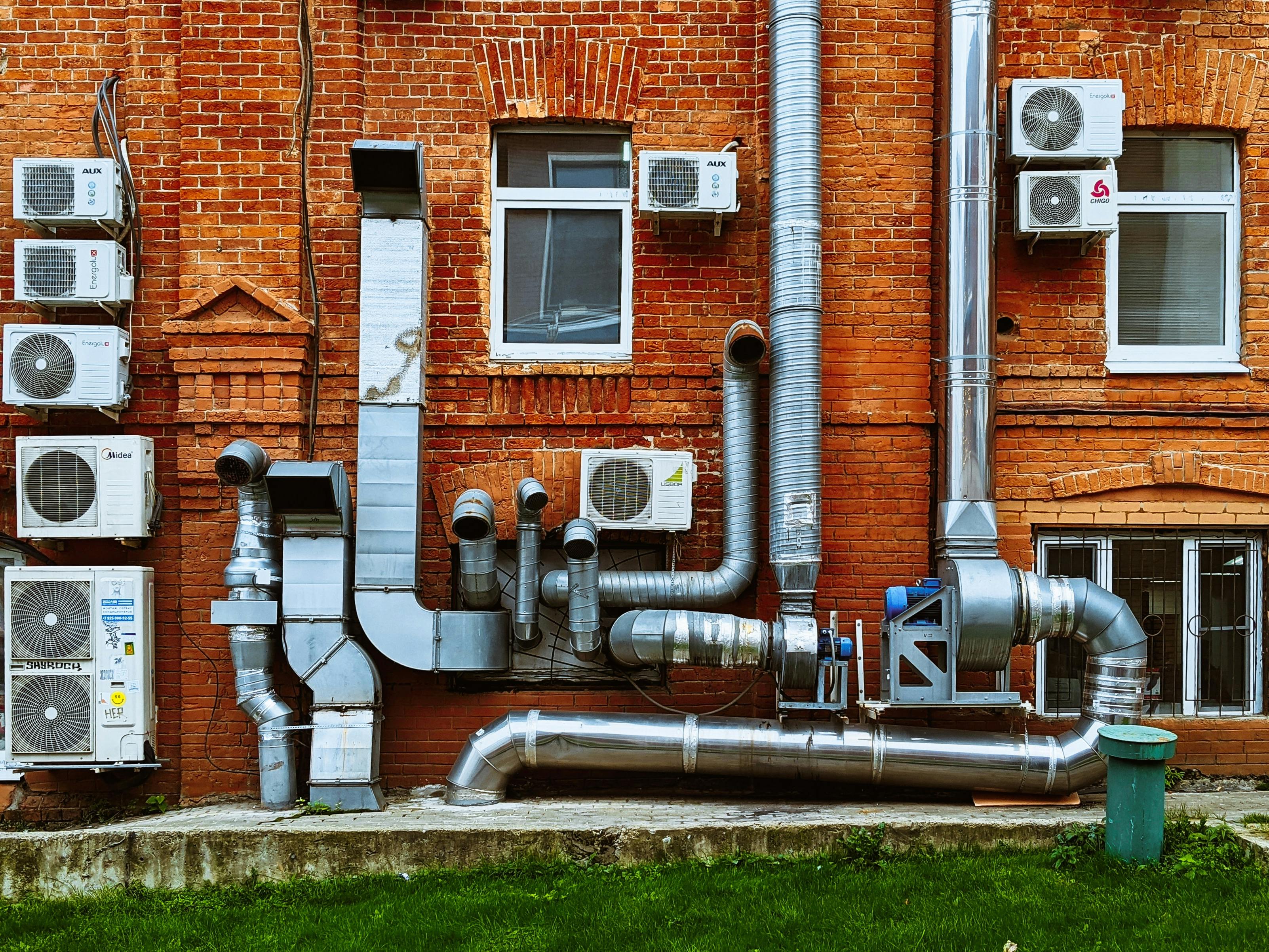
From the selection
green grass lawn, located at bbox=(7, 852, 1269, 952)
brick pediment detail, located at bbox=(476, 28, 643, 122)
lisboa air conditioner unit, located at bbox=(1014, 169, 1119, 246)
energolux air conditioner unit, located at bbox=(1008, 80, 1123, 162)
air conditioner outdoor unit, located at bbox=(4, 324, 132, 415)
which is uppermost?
brick pediment detail, located at bbox=(476, 28, 643, 122)

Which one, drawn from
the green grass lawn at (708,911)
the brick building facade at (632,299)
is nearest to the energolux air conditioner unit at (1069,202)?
the brick building facade at (632,299)

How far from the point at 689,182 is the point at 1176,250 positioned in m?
3.62

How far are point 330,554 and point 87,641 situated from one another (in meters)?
1.71

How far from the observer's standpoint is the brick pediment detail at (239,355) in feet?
22.2

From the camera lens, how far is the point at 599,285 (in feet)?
23.6

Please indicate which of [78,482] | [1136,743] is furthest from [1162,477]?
[78,482]

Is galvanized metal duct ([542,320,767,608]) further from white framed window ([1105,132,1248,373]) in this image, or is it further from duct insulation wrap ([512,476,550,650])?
white framed window ([1105,132,1248,373])

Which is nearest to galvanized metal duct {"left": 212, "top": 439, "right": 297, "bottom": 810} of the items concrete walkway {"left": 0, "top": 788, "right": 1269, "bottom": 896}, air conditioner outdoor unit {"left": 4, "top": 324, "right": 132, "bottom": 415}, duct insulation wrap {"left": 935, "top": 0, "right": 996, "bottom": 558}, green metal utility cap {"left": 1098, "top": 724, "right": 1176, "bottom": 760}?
concrete walkway {"left": 0, "top": 788, "right": 1269, "bottom": 896}

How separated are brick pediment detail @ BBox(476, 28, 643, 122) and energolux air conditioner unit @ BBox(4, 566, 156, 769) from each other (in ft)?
13.4

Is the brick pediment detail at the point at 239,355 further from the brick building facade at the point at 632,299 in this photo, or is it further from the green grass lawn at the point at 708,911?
the green grass lawn at the point at 708,911

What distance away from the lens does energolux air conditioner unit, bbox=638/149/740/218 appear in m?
6.69

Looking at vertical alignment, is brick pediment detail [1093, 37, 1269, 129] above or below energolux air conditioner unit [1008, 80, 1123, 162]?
above

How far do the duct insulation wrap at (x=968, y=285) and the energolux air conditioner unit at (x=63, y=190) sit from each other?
223 inches

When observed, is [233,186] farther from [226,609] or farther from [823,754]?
[823,754]
